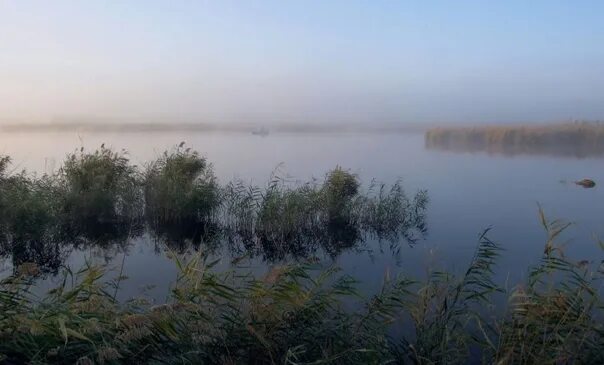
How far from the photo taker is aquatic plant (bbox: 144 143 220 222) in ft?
37.4

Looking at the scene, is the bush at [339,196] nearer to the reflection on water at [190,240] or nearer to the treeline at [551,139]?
the reflection on water at [190,240]

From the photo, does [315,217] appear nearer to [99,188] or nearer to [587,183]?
[99,188]

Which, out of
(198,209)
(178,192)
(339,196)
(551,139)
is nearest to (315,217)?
(339,196)

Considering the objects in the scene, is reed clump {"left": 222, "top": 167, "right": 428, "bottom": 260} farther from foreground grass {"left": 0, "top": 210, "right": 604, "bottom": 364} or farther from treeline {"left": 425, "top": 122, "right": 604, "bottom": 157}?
treeline {"left": 425, "top": 122, "right": 604, "bottom": 157}

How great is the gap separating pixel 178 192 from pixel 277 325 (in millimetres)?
7930

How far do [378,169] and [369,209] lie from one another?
40.0ft

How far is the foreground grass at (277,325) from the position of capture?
11.1ft

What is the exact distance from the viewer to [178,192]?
37.4 feet

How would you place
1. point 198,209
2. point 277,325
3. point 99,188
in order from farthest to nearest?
point 198,209, point 99,188, point 277,325

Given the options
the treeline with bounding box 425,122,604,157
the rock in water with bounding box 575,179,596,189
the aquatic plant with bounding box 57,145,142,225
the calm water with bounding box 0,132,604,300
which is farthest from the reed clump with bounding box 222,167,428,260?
the treeline with bounding box 425,122,604,157

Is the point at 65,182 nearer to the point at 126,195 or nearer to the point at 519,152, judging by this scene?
the point at 126,195

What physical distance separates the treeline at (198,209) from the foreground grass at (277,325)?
18.8 ft

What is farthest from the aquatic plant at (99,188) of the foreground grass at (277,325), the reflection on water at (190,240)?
the foreground grass at (277,325)

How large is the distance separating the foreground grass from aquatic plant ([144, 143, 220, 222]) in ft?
23.3
